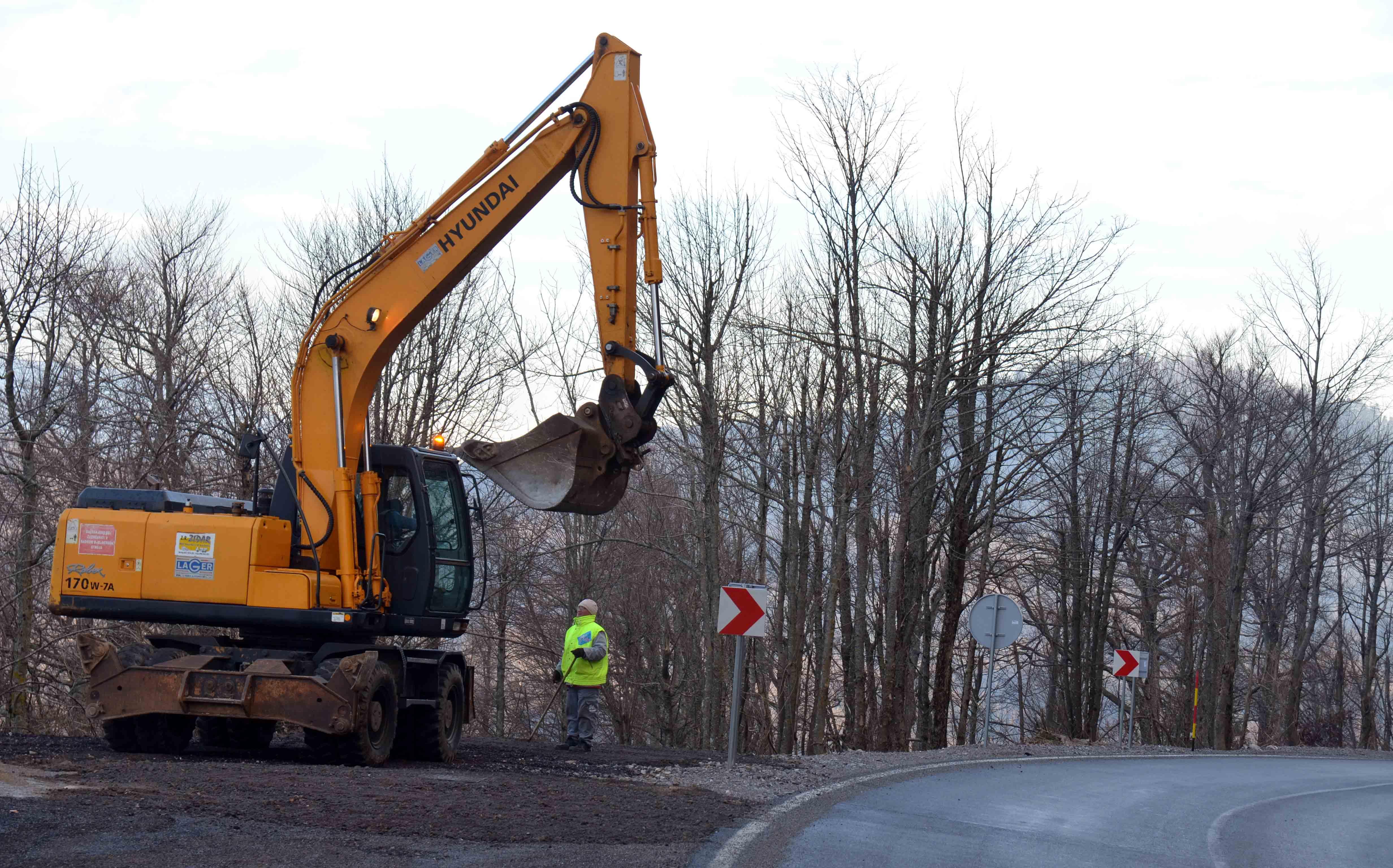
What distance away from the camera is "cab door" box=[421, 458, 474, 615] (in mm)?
12945

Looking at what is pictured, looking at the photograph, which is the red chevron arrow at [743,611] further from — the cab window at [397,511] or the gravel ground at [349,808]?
the cab window at [397,511]

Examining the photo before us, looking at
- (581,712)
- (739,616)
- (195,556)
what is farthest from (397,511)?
(581,712)

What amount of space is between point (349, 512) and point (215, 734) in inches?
130

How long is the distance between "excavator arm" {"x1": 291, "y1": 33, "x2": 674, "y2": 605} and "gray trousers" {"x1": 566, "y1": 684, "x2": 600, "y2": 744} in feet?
12.0

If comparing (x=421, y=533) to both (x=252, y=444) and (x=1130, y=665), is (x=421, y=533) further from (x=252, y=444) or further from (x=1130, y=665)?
(x=1130, y=665)

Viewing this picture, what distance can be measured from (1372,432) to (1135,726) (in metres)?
13.1

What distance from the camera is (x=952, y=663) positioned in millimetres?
30984

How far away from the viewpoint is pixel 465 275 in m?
12.2

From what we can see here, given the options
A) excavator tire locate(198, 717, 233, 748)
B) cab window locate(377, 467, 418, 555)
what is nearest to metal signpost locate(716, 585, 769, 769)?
cab window locate(377, 467, 418, 555)

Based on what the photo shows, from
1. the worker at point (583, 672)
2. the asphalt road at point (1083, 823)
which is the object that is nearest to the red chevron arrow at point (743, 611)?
the asphalt road at point (1083, 823)

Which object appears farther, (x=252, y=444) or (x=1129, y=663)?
(x=1129, y=663)

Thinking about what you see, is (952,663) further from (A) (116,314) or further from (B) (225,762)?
(B) (225,762)

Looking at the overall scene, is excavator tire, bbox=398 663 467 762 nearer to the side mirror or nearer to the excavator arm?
the excavator arm

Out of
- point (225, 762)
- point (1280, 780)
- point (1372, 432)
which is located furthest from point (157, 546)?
point (1372, 432)
